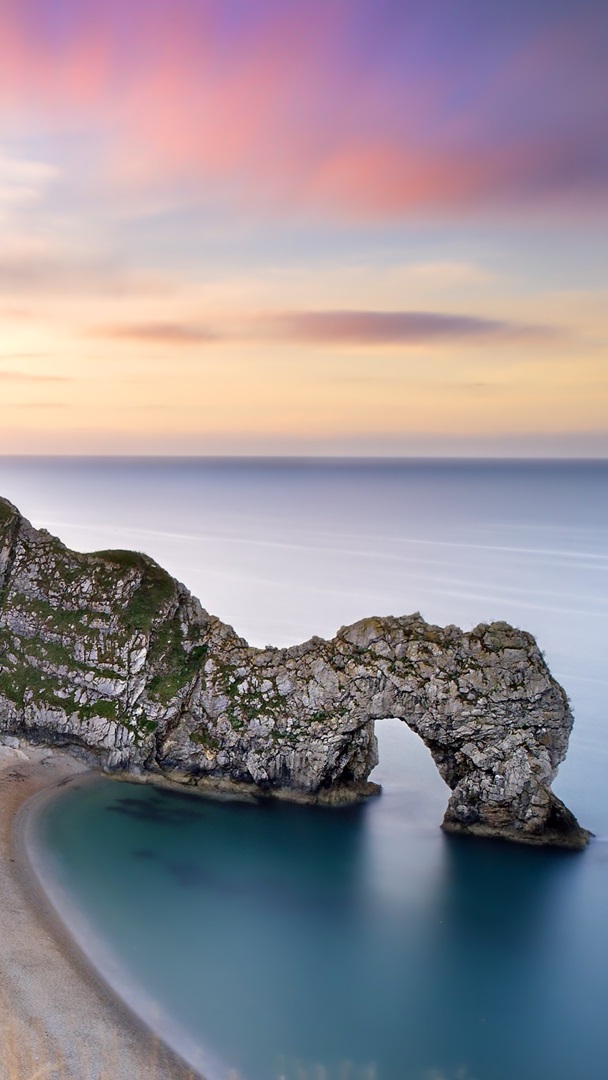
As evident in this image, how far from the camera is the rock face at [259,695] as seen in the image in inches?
1364

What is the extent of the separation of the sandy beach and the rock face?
29.8 ft

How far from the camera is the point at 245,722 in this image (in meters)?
37.1

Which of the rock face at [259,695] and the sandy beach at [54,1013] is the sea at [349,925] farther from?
the rock face at [259,695]

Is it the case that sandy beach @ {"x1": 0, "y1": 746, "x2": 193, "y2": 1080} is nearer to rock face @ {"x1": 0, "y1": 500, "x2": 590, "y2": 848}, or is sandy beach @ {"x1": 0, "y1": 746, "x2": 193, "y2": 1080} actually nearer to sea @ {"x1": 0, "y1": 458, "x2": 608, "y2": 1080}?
sea @ {"x1": 0, "y1": 458, "x2": 608, "y2": 1080}

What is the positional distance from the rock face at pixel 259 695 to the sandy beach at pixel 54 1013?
909 cm

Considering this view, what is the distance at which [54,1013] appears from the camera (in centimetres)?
2366

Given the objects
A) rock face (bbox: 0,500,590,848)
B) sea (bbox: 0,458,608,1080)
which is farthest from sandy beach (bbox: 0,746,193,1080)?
rock face (bbox: 0,500,590,848)

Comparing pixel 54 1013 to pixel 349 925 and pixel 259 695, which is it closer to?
pixel 349 925

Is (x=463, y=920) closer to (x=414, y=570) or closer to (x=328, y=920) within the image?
(x=328, y=920)

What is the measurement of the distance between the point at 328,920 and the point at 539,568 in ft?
257

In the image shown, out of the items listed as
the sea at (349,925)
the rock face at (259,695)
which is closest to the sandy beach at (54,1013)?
the sea at (349,925)

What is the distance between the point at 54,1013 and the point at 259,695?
15817mm

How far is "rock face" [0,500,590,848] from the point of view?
34656mm

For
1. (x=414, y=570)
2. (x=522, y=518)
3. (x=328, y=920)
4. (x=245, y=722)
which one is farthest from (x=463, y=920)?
(x=522, y=518)
